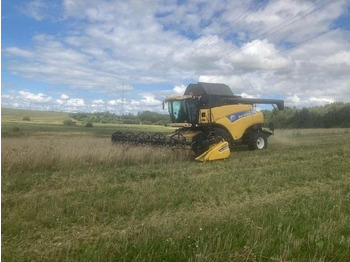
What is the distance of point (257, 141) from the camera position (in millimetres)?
18000

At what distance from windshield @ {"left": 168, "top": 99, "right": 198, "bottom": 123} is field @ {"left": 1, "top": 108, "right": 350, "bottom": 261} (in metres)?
6.00

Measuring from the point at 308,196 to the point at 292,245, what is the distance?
306 cm

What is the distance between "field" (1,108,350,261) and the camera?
3912 millimetres

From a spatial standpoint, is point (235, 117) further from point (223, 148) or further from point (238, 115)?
point (223, 148)

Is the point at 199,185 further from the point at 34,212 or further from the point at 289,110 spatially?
the point at 289,110

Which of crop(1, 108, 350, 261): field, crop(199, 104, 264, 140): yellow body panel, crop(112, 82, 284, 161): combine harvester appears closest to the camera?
crop(1, 108, 350, 261): field

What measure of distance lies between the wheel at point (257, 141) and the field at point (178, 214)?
22.4 feet

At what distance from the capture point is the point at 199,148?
13898 millimetres

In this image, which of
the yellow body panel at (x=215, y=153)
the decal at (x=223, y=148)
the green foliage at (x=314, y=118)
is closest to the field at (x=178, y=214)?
the yellow body panel at (x=215, y=153)

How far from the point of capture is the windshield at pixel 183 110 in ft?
54.2

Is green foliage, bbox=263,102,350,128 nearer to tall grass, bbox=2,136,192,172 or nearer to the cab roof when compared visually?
the cab roof

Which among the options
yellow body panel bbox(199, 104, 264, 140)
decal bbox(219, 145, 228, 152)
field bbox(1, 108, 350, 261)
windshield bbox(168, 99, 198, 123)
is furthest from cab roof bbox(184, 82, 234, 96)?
field bbox(1, 108, 350, 261)

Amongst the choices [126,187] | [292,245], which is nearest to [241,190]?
[126,187]

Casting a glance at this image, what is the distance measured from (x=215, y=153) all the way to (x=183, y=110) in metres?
4.22
